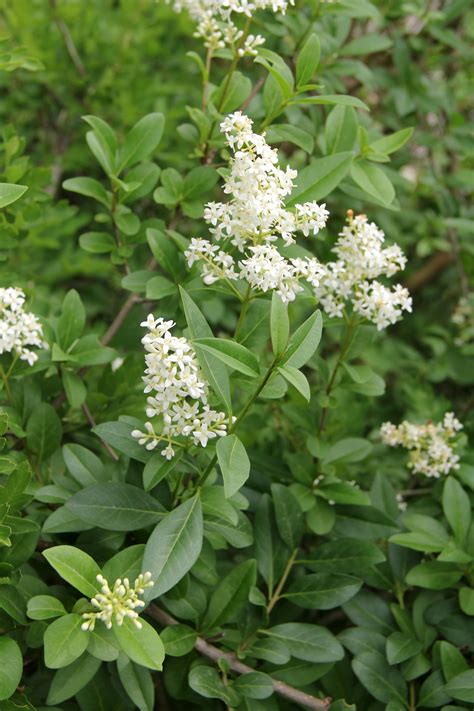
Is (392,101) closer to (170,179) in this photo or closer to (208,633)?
(170,179)

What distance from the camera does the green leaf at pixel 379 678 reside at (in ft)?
5.05

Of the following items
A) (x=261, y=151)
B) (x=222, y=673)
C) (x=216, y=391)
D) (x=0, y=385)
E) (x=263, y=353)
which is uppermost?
(x=261, y=151)

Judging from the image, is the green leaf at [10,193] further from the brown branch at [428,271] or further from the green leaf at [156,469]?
the brown branch at [428,271]

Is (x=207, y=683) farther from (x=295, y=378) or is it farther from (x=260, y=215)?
(x=260, y=215)

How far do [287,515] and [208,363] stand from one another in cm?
47

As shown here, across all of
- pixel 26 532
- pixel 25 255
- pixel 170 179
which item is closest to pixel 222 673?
pixel 26 532

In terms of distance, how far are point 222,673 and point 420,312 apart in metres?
1.93

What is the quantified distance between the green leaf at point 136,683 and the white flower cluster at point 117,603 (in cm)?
17

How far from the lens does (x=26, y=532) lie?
1.37m

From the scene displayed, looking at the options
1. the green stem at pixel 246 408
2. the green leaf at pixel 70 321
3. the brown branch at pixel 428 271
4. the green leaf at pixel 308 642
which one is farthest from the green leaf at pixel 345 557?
the brown branch at pixel 428 271

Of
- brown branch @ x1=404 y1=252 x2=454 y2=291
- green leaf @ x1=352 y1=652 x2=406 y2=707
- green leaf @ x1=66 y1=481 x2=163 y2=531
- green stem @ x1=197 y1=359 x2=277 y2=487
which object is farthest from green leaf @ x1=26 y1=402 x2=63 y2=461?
brown branch @ x1=404 y1=252 x2=454 y2=291

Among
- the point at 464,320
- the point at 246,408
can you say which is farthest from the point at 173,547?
the point at 464,320

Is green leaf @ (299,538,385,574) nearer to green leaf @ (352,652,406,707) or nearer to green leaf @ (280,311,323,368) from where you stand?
green leaf @ (352,652,406,707)

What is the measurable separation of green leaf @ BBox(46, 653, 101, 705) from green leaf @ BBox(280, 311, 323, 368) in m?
0.58
